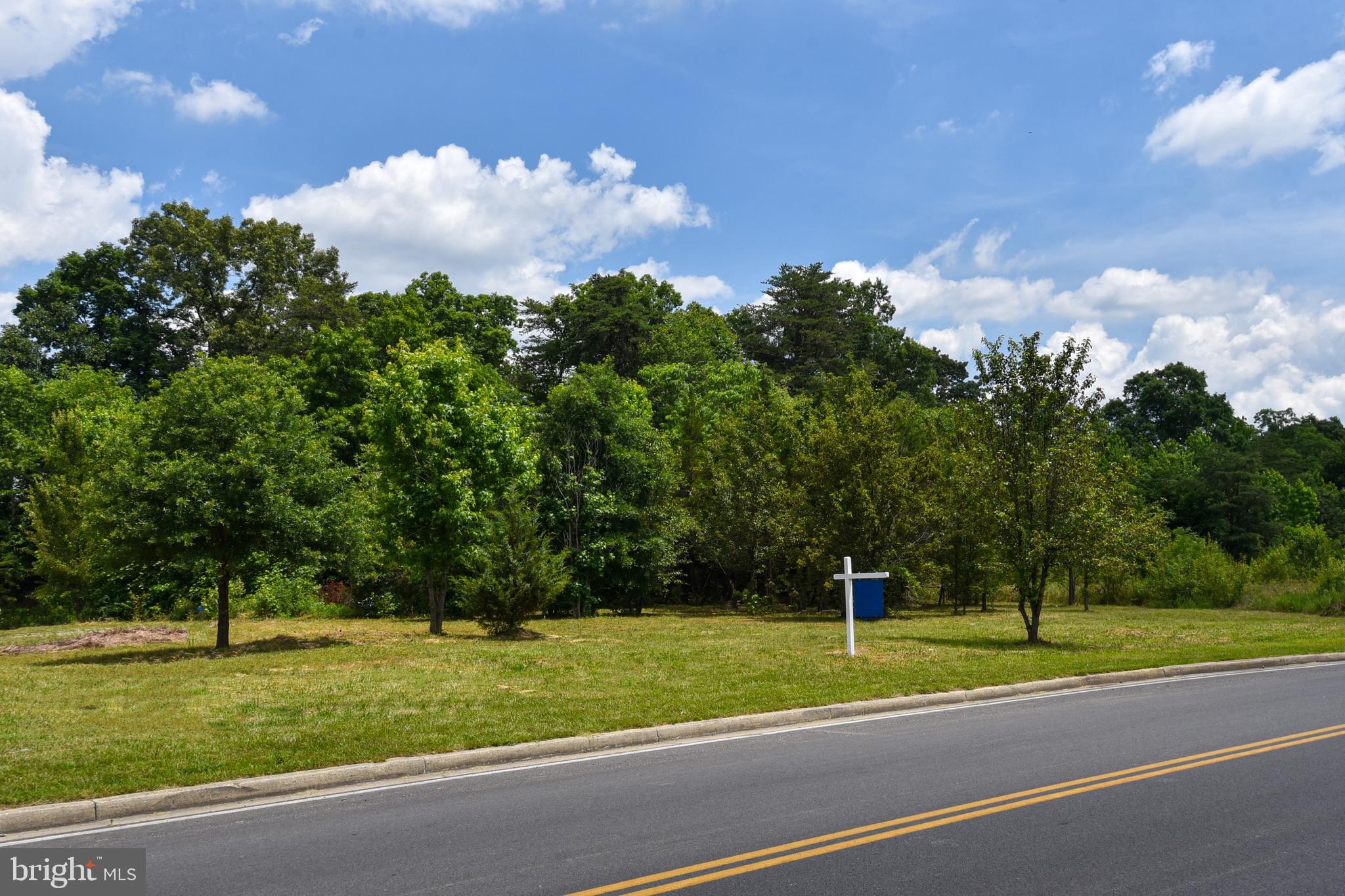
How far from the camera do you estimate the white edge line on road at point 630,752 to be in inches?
281

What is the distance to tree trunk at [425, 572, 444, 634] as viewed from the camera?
2442cm

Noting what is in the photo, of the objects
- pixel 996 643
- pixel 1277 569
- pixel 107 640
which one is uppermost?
pixel 1277 569

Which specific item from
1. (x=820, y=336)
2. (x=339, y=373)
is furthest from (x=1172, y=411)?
(x=339, y=373)

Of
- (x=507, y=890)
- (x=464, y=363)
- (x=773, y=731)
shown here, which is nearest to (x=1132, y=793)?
(x=773, y=731)

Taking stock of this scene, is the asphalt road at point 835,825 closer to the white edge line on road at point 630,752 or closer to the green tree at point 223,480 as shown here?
the white edge line on road at point 630,752

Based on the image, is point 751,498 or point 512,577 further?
point 751,498

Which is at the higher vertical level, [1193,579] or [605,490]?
[605,490]

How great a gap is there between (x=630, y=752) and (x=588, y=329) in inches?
1981

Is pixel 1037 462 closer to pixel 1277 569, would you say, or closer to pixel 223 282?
pixel 1277 569

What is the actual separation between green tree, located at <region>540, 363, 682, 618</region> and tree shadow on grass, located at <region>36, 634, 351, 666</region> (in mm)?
12286

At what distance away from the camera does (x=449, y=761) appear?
29.6 feet

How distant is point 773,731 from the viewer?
35.2ft

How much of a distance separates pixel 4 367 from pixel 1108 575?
171 feet

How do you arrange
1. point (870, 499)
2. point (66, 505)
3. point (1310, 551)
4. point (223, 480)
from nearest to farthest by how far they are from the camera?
point (223, 480)
point (870, 499)
point (66, 505)
point (1310, 551)
